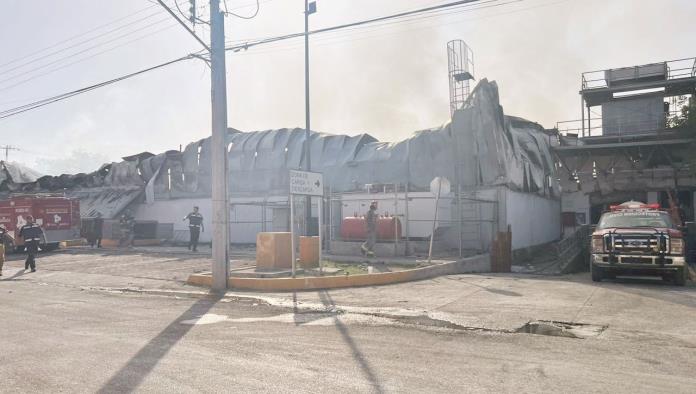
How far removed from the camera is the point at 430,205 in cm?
2084

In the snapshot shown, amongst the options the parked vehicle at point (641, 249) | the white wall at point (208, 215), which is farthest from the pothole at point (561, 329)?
the white wall at point (208, 215)

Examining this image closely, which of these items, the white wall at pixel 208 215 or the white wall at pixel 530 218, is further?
the white wall at pixel 208 215

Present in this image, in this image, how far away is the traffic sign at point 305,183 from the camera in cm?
1216

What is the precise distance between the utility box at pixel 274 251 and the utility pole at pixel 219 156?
2256 millimetres

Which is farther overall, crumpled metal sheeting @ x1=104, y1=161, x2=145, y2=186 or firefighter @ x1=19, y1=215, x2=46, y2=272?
crumpled metal sheeting @ x1=104, y1=161, x2=145, y2=186

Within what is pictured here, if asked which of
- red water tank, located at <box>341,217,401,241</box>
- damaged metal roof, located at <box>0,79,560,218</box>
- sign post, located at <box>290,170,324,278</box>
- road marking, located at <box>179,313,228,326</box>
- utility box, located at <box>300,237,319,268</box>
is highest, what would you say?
damaged metal roof, located at <box>0,79,560,218</box>

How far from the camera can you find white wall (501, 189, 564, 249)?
68.7 ft

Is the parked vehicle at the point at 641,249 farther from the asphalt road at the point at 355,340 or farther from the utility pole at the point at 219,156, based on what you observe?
the utility pole at the point at 219,156

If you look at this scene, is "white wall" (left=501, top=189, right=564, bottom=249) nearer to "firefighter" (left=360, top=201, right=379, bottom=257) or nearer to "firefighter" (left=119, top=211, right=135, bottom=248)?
"firefighter" (left=360, top=201, right=379, bottom=257)

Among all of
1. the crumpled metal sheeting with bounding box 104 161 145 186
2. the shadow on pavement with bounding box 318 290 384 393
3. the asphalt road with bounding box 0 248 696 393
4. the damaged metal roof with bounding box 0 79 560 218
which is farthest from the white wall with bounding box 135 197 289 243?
the shadow on pavement with bounding box 318 290 384 393

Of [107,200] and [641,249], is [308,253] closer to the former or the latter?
[641,249]

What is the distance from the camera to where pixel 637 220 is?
13469mm

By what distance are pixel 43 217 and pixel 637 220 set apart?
23950mm

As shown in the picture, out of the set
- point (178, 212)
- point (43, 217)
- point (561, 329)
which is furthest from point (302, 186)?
point (178, 212)
